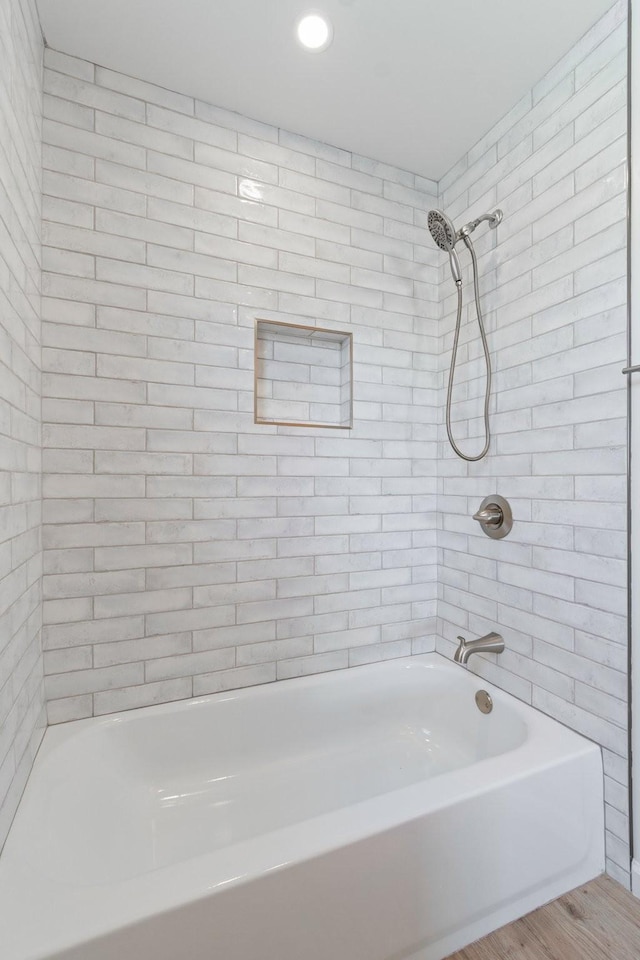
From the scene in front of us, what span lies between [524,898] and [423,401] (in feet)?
5.60

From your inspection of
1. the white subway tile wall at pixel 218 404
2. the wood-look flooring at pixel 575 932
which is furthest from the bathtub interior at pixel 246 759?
the wood-look flooring at pixel 575 932

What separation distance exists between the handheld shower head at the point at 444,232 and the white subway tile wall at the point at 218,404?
31 centimetres

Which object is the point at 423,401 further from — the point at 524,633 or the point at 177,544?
the point at 177,544

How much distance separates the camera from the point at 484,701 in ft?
5.41

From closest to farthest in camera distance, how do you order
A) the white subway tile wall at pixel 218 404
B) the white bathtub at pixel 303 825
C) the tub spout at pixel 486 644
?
1. the white bathtub at pixel 303 825
2. the white subway tile wall at pixel 218 404
3. the tub spout at pixel 486 644

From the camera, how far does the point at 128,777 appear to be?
4.78ft

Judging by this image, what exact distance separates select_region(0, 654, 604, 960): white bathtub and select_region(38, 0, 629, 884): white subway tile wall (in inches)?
5.0

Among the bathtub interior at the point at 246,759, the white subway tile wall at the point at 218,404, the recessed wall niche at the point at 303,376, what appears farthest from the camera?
the recessed wall niche at the point at 303,376

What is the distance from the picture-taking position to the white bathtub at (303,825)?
85cm

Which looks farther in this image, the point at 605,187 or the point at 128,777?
the point at 128,777

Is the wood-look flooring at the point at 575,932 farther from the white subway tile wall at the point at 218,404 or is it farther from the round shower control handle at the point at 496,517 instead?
the round shower control handle at the point at 496,517

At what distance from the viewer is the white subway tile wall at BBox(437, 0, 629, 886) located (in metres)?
1.28

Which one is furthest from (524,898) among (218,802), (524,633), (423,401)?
(423,401)

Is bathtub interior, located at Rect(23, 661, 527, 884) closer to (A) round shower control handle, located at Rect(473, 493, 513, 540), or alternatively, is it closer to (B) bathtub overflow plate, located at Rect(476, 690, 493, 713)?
(B) bathtub overflow plate, located at Rect(476, 690, 493, 713)
